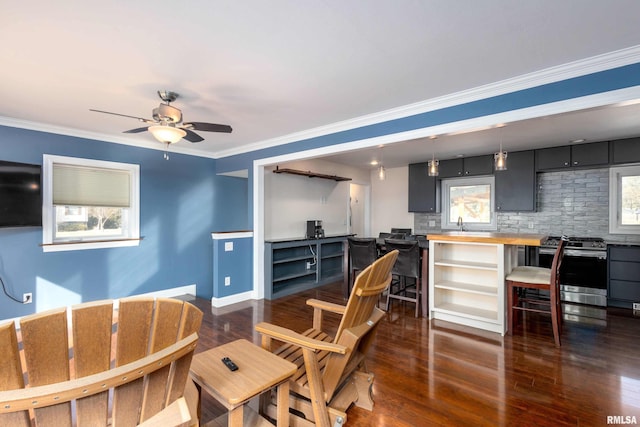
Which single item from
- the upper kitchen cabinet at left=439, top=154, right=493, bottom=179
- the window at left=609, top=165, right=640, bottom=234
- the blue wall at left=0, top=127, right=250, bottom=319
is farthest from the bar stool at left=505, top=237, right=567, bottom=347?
the blue wall at left=0, top=127, right=250, bottom=319

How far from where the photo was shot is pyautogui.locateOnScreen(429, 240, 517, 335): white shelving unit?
131 inches

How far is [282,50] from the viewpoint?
2121 millimetres

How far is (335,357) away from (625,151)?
17.9ft

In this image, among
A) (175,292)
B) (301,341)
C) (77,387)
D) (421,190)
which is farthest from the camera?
(421,190)

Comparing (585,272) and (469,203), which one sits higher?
(469,203)

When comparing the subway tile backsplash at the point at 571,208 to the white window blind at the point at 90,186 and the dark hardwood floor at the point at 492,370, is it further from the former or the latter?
the white window blind at the point at 90,186

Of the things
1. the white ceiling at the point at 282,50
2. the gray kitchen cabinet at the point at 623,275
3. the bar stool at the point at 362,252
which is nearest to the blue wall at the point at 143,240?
the white ceiling at the point at 282,50

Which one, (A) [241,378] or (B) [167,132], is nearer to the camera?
(A) [241,378]

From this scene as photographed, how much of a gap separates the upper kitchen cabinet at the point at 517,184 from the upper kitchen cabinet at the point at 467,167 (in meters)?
0.24

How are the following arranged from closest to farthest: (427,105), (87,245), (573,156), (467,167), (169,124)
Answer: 1. (169,124)
2. (427,105)
3. (87,245)
4. (573,156)
5. (467,167)

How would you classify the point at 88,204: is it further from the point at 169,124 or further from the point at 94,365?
the point at 94,365

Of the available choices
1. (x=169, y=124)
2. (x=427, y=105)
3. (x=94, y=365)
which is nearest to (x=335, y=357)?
(x=94, y=365)

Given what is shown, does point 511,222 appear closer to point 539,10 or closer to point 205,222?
point 539,10

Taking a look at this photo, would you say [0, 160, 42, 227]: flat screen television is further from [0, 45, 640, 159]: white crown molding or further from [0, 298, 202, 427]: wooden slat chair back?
[0, 298, 202, 427]: wooden slat chair back
